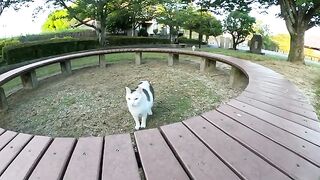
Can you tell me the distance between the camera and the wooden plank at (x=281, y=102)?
2.66 meters

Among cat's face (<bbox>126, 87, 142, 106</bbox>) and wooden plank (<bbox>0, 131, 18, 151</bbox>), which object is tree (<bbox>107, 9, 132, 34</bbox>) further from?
wooden plank (<bbox>0, 131, 18, 151</bbox>)

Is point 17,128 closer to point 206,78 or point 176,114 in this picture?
point 176,114

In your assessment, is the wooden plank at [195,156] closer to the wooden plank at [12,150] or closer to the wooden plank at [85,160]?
the wooden plank at [85,160]

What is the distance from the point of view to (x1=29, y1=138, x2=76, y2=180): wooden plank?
145cm

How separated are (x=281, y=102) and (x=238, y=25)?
18.7 metres

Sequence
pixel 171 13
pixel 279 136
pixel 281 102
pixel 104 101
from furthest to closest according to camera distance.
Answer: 1. pixel 171 13
2. pixel 104 101
3. pixel 281 102
4. pixel 279 136

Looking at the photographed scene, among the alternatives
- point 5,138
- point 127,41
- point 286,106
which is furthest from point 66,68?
point 127,41

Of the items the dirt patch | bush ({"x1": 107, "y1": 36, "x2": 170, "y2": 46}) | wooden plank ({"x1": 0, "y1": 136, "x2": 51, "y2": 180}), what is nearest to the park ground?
the dirt patch

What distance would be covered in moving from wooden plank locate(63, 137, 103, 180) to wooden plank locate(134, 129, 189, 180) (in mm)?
280

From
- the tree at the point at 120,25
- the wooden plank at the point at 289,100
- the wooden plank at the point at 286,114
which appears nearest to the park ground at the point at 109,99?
the wooden plank at the point at 289,100

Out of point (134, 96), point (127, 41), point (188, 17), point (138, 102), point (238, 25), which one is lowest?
point (138, 102)

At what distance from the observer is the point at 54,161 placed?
159 centimetres

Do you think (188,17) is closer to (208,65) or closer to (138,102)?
(208,65)

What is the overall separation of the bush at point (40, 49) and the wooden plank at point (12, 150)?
33.5ft
